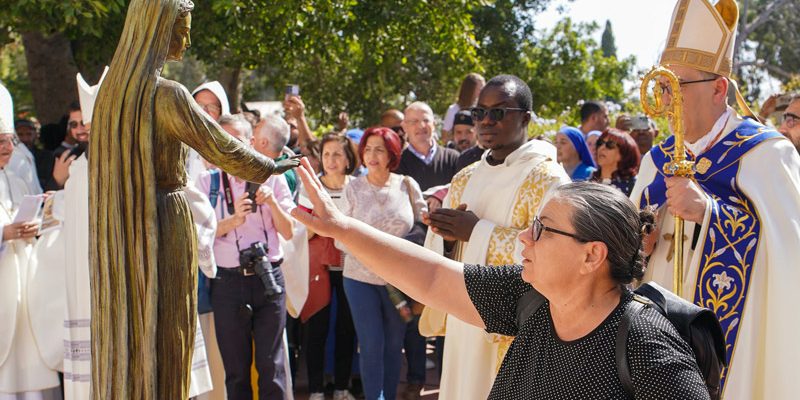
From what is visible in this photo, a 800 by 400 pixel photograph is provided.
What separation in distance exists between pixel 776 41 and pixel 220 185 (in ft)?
156

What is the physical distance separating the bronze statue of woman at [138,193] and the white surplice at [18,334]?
3279 mm

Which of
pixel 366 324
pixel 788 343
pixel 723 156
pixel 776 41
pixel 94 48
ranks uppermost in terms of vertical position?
pixel 776 41

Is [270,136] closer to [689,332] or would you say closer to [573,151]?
[573,151]

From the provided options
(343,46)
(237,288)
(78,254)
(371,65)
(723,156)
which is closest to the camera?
(723,156)

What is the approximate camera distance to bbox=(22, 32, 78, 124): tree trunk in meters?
11.6

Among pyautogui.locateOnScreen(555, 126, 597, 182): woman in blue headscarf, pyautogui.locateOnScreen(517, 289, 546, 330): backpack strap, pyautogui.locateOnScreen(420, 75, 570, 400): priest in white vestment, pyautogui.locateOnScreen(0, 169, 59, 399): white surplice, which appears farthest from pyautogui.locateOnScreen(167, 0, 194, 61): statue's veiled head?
pyautogui.locateOnScreen(555, 126, 597, 182): woman in blue headscarf

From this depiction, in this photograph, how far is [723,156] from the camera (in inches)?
173

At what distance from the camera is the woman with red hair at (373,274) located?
6480 millimetres

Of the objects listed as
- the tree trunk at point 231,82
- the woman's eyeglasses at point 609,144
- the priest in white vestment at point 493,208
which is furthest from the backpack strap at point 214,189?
the tree trunk at point 231,82

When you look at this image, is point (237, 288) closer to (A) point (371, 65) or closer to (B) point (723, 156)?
(B) point (723, 156)

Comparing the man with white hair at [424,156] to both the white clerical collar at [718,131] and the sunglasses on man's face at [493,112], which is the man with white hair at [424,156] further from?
the white clerical collar at [718,131]

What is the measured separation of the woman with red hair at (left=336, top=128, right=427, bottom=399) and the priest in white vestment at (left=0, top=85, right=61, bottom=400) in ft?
6.90

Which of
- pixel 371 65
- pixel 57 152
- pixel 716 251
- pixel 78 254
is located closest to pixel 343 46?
pixel 57 152

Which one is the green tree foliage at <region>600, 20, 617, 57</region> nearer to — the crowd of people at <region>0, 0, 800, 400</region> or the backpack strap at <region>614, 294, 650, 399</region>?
the crowd of people at <region>0, 0, 800, 400</region>
